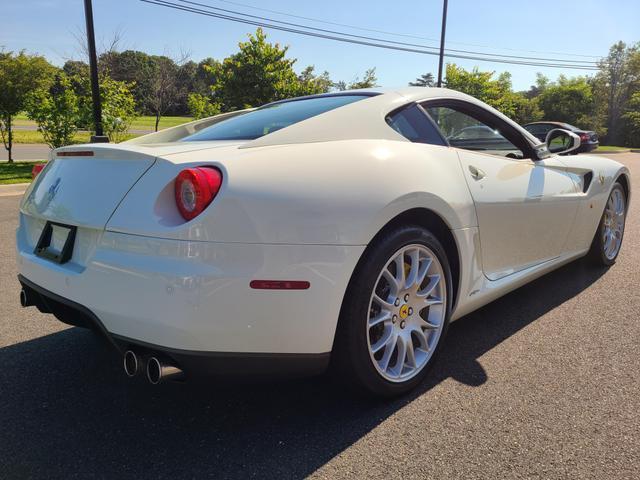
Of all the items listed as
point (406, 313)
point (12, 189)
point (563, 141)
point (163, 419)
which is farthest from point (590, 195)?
point (12, 189)

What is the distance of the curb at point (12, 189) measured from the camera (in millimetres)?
9080

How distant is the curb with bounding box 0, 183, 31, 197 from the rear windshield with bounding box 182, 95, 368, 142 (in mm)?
7743

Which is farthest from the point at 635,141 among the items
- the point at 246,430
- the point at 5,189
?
the point at 246,430

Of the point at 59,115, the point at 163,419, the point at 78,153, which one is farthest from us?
the point at 59,115

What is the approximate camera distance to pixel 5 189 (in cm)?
935

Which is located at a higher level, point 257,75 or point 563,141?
point 257,75

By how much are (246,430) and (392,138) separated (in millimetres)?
1461

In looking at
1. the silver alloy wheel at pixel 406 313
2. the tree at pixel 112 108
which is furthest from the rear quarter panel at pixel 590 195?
the tree at pixel 112 108

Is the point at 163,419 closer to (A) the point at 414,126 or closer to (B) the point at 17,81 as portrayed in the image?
(A) the point at 414,126

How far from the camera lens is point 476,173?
2.74 m

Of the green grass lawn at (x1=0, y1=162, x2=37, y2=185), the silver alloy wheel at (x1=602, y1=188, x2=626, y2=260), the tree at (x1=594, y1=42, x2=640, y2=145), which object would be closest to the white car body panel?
the silver alloy wheel at (x1=602, y1=188, x2=626, y2=260)

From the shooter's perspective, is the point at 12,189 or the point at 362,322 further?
the point at 12,189

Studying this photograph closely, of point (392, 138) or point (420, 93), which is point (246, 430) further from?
point (420, 93)

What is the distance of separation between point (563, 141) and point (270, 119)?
2380mm
